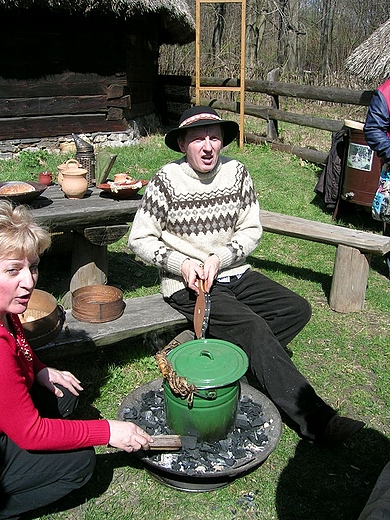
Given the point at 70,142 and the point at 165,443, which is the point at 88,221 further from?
the point at 70,142

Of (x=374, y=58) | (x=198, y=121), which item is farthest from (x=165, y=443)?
(x=374, y=58)

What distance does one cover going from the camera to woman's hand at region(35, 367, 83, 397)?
246 centimetres

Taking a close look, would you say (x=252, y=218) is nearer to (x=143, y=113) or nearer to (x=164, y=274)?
(x=164, y=274)

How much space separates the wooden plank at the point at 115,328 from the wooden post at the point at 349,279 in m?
1.60

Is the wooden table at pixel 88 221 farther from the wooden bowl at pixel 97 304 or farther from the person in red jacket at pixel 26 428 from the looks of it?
the person in red jacket at pixel 26 428

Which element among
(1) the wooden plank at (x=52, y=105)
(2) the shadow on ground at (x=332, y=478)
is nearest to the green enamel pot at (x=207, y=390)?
(2) the shadow on ground at (x=332, y=478)

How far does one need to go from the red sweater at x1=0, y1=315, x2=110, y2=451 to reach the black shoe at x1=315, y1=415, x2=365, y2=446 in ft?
4.03

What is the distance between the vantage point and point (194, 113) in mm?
3080

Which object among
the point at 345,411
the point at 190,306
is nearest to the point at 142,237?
the point at 190,306

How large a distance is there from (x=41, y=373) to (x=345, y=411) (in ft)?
5.74

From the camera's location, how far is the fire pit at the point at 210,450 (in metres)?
2.47

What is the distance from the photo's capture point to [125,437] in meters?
2.13

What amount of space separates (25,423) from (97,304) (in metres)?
1.26

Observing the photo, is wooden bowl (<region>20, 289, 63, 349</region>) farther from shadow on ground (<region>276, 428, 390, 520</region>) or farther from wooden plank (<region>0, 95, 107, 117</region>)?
wooden plank (<region>0, 95, 107, 117</region>)
